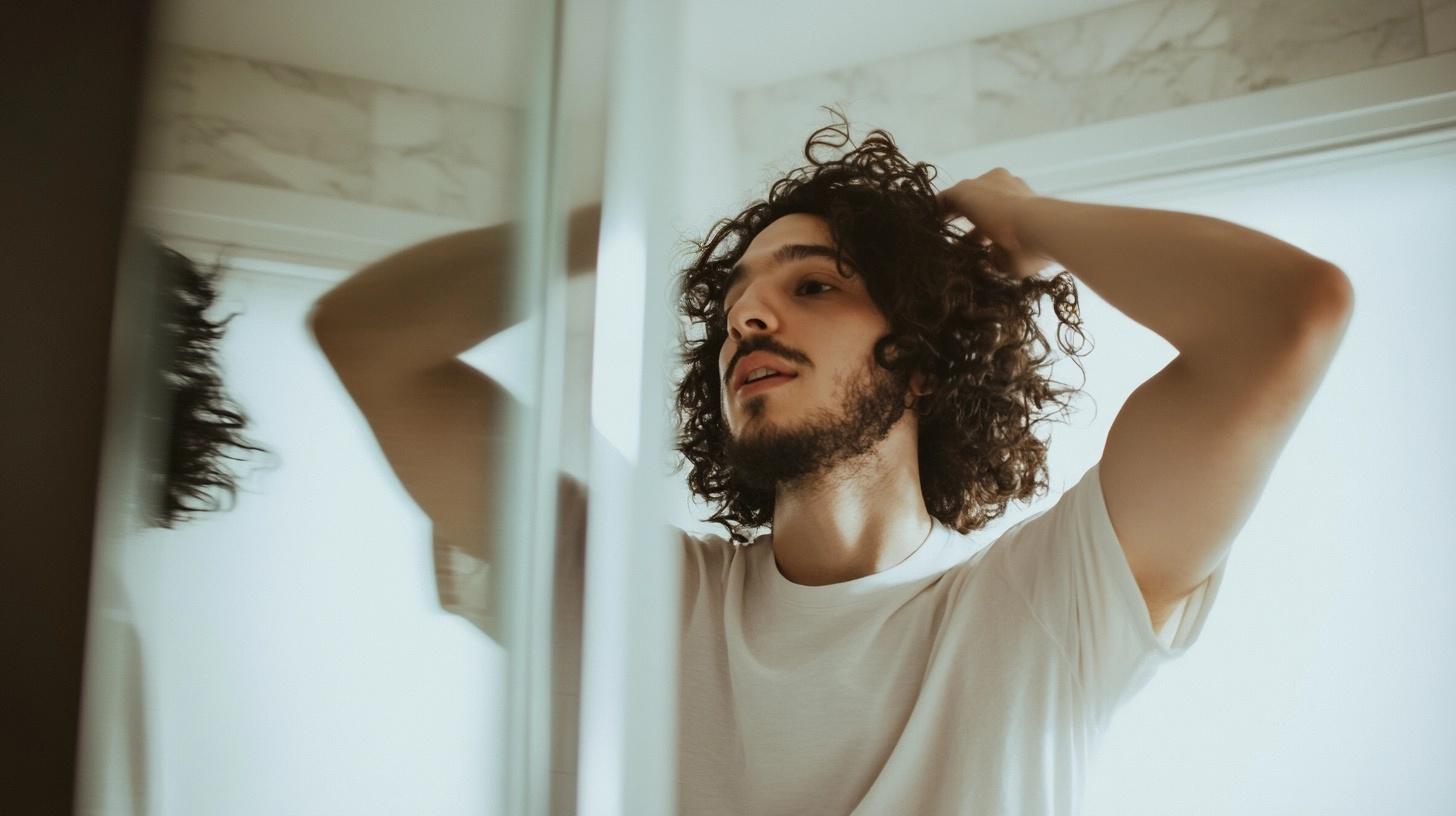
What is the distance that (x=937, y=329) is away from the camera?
1046mm

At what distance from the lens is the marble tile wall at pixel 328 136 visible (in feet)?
0.74

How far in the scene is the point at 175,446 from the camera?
23cm

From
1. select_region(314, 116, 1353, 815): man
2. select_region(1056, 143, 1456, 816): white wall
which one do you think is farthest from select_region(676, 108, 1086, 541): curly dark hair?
select_region(1056, 143, 1456, 816): white wall

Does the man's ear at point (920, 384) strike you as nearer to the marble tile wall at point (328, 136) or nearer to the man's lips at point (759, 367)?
the man's lips at point (759, 367)

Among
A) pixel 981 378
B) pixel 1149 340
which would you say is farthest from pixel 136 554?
pixel 1149 340

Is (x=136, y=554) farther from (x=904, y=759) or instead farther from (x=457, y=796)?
(x=904, y=759)

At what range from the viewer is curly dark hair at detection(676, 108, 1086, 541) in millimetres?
1049

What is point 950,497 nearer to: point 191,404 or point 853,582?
point 853,582

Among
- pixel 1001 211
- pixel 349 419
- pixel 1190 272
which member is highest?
pixel 1001 211

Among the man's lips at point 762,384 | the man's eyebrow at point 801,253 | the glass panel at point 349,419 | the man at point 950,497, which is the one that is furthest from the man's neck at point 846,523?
the glass panel at point 349,419

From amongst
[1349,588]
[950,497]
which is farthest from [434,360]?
[1349,588]

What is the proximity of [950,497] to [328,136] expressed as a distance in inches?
39.5

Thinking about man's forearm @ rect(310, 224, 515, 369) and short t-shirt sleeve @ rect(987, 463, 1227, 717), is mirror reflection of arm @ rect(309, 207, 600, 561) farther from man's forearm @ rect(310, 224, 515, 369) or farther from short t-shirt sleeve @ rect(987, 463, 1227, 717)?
short t-shirt sleeve @ rect(987, 463, 1227, 717)

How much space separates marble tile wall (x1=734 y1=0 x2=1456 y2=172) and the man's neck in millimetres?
860
